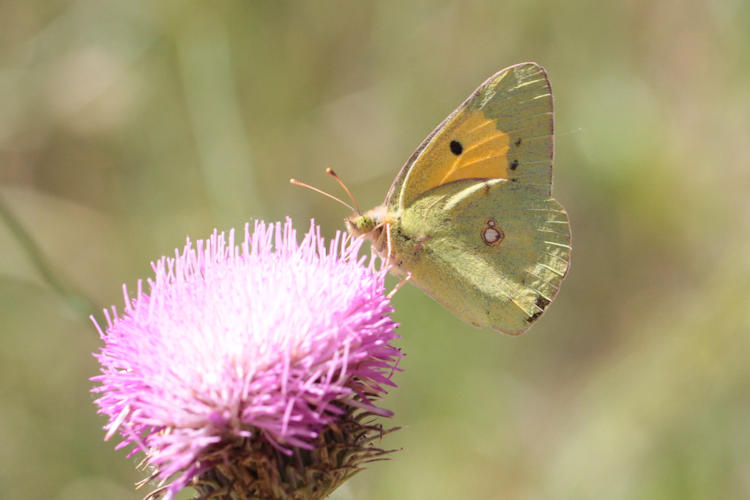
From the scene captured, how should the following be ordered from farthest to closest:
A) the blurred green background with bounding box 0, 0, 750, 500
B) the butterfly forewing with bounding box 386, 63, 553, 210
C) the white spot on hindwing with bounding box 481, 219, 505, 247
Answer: the blurred green background with bounding box 0, 0, 750, 500
the white spot on hindwing with bounding box 481, 219, 505, 247
the butterfly forewing with bounding box 386, 63, 553, 210

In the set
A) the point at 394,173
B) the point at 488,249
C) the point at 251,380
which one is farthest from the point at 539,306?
the point at 394,173

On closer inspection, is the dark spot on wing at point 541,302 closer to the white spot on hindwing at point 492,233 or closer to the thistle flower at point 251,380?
the white spot on hindwing at point 492,233

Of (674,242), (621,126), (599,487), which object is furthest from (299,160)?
(599,487)

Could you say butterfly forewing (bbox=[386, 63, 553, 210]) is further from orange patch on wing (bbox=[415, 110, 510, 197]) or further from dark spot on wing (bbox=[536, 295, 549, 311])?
dark spot on wing (bbox=[536, 295, 549, 311])

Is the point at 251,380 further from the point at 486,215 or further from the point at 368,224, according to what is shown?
the point at 486,215

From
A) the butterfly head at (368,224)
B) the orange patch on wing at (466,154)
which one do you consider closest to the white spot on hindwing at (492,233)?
the orange patch on wing at (466,154)

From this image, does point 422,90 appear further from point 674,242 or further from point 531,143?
point 531,143

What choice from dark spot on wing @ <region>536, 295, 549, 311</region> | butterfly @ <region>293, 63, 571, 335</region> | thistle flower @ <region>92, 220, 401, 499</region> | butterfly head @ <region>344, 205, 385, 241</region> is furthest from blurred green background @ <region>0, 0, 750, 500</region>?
thistle flower @ <region>92, 220, 401, 499</region>
